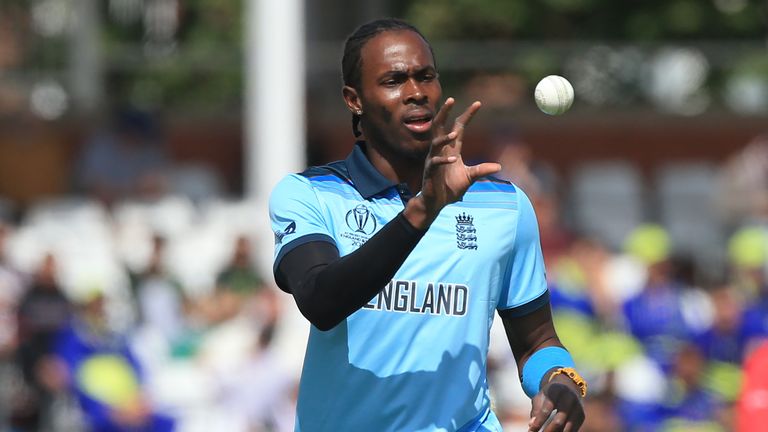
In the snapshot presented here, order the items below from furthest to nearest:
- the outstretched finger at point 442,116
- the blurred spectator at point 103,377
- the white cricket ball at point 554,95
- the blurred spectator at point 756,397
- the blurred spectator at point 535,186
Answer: the blurred spectator at point 535,186 < the blurred spectator at point 103,377 < the blurred spectator at point 756,397 < the white cricket ball at point 554,95 < the outstretched finger at point 442,116

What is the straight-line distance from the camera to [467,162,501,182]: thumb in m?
3.56

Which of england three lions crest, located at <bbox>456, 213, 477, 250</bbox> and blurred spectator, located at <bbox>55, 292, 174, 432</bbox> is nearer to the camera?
england three lions crest, located at <bbox>456, 213, 477, 250</bbox>

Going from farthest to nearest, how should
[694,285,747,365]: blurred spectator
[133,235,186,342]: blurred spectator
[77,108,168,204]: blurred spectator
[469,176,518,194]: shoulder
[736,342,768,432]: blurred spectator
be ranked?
[77,108,168,204]: blurred spectator < [133,235,186,342]: blurred spectator < [694,285,747,365]: blurred spectator < [736,342,768,432]: blurred spectator < [469,176,518,194]: shoulder

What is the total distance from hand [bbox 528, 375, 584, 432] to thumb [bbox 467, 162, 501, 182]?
2.16 feet

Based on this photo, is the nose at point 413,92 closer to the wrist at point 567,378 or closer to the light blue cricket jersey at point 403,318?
the light blue cricket jersey at point 403,318

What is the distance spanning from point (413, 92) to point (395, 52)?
13 cm

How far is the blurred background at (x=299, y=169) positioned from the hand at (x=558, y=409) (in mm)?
4424

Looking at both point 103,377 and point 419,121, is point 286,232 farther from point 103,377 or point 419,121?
point 103,377

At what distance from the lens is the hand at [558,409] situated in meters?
3.82

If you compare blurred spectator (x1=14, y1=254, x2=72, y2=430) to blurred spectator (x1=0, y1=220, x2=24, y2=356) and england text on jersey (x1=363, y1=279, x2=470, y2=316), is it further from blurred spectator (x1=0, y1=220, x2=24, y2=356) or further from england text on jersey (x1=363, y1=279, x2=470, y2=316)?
england text on jersey (x1=363, y1=279, x2=470, y2=316)

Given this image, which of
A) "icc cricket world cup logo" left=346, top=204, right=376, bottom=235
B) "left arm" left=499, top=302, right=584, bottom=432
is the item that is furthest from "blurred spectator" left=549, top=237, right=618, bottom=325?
"icc cricket world cup logo" left=346, top=204, right=376, bottom=235

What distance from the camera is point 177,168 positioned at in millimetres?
16188

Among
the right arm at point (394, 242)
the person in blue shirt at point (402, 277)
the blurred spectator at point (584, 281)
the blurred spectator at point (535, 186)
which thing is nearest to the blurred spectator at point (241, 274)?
the blurred spectator at point (535, 186)

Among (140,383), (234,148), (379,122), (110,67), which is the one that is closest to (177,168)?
(234,148)
